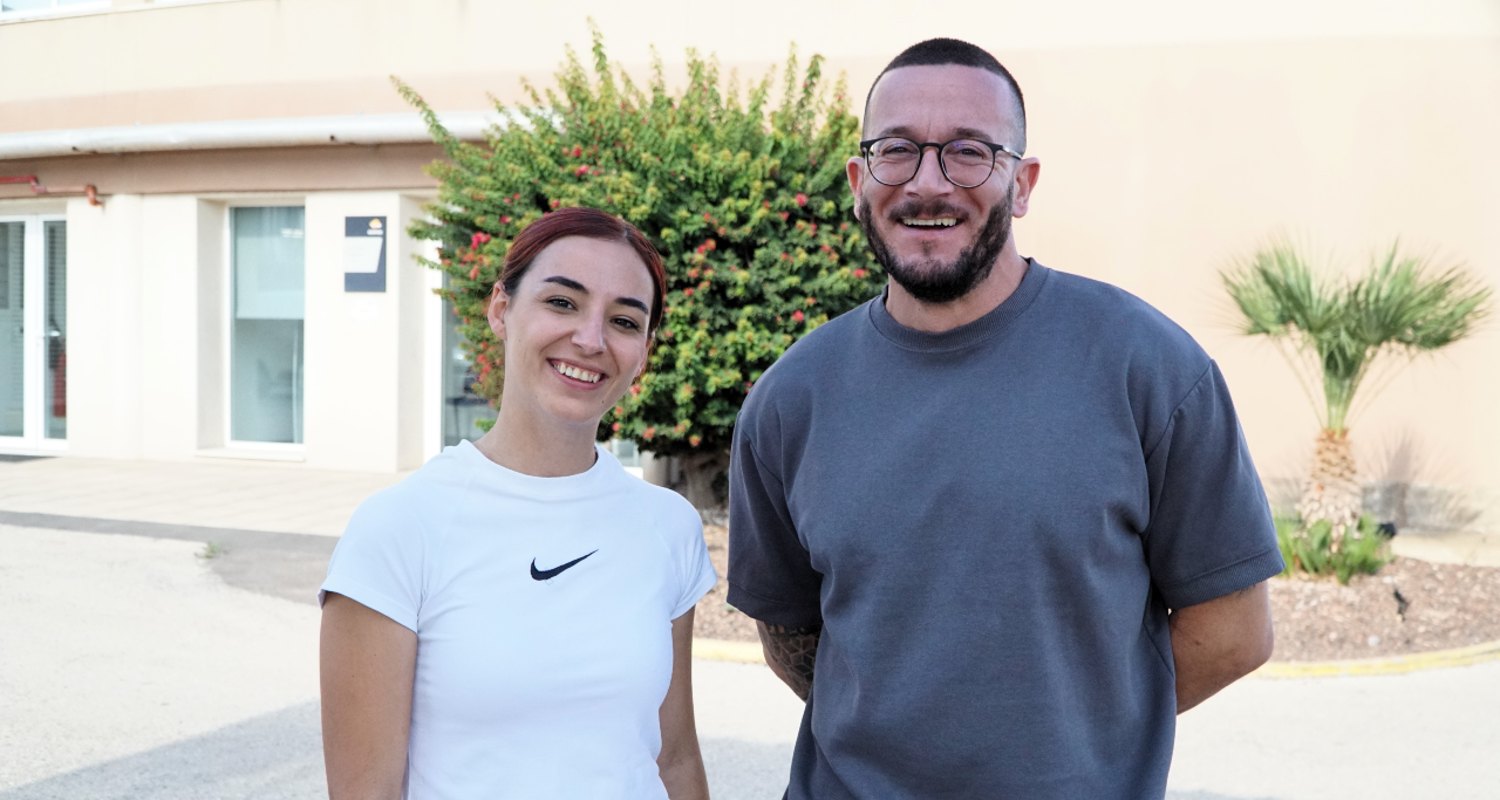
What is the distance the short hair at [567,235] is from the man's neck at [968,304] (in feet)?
1.44

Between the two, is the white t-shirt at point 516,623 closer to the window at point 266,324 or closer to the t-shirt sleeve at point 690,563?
the t-shirt sleeve at point 690,563

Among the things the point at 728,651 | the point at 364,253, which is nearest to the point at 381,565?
the point at 728,651

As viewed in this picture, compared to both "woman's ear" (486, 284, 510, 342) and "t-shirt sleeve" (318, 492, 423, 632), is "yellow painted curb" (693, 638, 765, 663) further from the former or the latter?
"t-shirt sleeve" (318, 492, 423, 632)

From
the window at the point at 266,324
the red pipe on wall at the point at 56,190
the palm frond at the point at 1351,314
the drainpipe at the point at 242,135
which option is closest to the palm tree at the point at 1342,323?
the palm frond at the point at 1351,314

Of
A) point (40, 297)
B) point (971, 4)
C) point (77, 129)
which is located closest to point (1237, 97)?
point (971, 4)

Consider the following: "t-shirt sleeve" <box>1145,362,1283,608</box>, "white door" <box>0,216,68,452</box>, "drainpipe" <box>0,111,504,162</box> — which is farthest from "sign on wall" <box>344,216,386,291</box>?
"t-shirt sleeve" <box>1145,362,1283,608</box>

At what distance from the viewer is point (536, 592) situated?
82.4 inches

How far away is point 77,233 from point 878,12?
9.34 meters

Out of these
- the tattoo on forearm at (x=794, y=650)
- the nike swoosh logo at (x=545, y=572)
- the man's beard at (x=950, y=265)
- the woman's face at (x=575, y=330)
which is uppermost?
the man's beard at (x=950, y=265)

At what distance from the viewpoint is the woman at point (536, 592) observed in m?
1.97

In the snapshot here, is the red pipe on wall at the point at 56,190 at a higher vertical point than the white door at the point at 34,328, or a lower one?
higher

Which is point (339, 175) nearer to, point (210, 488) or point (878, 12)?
point (210, 488)

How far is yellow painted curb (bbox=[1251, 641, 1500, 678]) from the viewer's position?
667 centimetres

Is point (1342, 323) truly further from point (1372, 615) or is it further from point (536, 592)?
point (536, 592)
